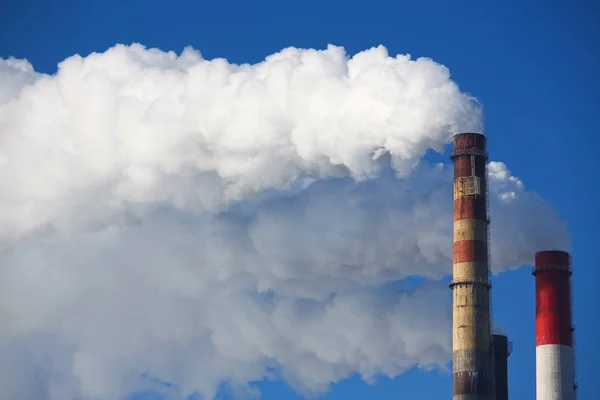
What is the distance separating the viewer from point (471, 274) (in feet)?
201

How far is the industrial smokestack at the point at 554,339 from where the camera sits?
6038 centimetres

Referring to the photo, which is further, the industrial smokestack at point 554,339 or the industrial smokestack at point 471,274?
the industrial smokestack at point 554,339

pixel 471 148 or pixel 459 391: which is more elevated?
pixel 471 148

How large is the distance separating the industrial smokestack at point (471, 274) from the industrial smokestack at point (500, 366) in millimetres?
1318

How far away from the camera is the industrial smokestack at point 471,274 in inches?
2362

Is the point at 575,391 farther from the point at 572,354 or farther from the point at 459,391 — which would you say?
the point at 459,391

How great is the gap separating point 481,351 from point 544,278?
5.57 meters

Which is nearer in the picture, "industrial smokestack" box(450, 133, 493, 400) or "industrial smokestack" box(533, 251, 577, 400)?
"industrial smokestack" box(450, 133, 493, 400)

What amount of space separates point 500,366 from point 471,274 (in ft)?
17.7

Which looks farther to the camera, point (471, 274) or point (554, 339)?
point (471, 274)

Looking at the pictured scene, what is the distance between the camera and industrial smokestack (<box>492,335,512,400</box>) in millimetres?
61688

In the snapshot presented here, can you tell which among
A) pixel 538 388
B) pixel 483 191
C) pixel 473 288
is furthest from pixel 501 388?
pixel 483 191

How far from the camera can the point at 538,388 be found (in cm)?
6100

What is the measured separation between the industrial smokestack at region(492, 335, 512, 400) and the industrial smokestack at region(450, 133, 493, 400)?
4.32 feet
